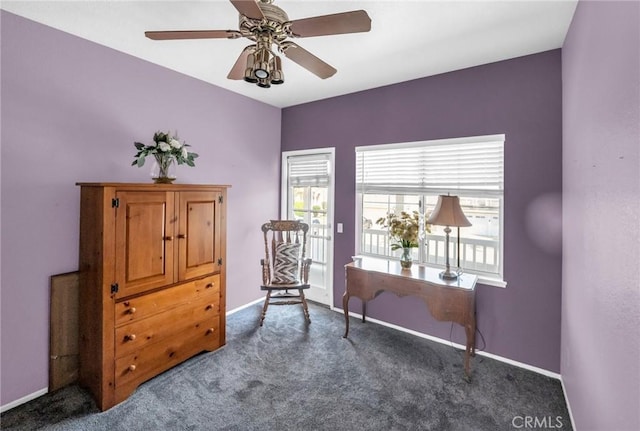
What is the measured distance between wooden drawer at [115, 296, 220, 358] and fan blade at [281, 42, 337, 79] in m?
2.08

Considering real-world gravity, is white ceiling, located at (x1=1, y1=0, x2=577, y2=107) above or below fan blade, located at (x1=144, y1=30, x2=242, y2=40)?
above

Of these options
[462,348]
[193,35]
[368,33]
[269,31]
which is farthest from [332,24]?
[462,348]

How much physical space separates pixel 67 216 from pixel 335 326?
2.60m

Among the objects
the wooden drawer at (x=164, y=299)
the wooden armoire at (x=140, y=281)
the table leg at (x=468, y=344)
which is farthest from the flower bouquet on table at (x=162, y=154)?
the table leg at (x=468, y=344)

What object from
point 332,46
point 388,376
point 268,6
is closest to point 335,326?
point 388,376

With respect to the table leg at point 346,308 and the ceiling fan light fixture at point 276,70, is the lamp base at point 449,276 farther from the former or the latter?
the ceiling fan light fixture at point 276,70

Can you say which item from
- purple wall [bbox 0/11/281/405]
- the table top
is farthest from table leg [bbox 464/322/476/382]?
purple wall [bbox 0/11/281/405]

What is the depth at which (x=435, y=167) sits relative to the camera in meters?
3.01

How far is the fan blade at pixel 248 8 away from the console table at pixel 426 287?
2.13 meters

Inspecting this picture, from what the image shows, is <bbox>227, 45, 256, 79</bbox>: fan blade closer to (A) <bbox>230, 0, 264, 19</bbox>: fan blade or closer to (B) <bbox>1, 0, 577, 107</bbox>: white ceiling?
(A) <bbox>230, 0, 264, 19</bbox>: fan blade

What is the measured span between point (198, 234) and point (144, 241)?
453 millimetres

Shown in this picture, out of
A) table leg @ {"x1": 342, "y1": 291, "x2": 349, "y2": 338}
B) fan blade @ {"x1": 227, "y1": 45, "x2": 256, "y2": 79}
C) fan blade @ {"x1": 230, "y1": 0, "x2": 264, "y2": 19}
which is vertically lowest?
table leg @ {"x1": 342, "y1": 291, "x2": 349, "y2": 338}

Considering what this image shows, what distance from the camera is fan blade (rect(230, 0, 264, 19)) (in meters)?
1.25

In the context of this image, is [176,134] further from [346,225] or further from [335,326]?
[335,326]
